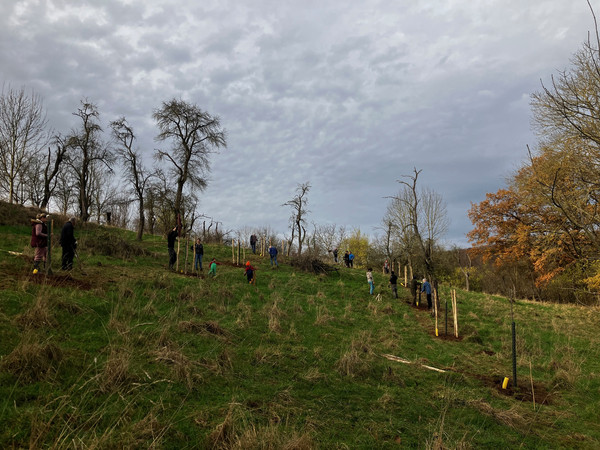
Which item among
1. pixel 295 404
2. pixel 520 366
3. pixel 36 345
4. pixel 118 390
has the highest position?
pixel 36 345

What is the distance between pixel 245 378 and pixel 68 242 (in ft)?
26.7

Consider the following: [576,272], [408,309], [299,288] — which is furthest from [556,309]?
[299,288]

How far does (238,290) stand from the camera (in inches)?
561

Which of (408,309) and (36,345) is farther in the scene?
(408,309)

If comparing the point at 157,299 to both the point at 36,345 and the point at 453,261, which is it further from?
the point at 453,261

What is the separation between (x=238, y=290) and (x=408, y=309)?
8508 millimetres

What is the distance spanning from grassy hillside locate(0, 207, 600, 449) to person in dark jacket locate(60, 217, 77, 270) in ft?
1.54

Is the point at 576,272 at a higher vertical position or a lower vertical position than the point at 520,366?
higher

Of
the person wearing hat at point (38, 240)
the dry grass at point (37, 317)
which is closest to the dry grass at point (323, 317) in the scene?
the dry grass at point (37, 317)

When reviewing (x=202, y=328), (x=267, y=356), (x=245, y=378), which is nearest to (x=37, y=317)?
(x=202, y=328)

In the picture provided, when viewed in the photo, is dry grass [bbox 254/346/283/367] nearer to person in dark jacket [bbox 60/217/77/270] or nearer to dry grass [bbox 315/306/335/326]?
dry grass [bbox 315/306/335/326]

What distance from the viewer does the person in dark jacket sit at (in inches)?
411

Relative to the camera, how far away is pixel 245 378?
5926mm

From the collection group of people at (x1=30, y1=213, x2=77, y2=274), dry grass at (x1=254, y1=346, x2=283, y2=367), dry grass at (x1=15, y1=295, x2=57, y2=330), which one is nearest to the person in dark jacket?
group of people at (x1=30, y1=213, x2=77, y2=274)
